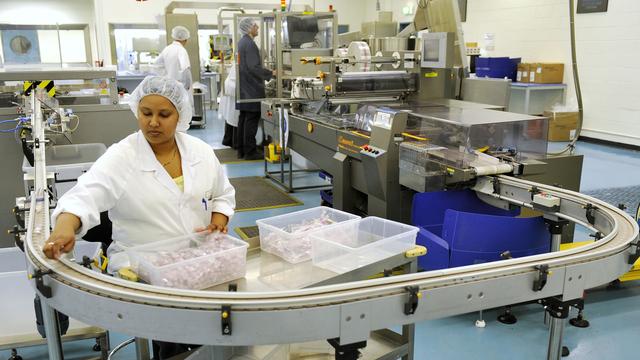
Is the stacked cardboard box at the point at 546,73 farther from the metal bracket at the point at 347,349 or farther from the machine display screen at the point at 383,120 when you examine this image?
the metal bracket at the point at 347,349

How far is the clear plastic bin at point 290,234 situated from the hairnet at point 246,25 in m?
4.60

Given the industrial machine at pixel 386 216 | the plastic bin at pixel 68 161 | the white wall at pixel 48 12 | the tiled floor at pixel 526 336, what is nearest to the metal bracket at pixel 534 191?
the industrial machine at pixel 386 216

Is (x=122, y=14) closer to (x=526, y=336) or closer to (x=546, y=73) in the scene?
(x=546, y=73)

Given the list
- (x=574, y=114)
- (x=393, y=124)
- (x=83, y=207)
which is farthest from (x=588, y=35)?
(x=83, y=207)

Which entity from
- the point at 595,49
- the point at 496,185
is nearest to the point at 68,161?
the point at 496,185

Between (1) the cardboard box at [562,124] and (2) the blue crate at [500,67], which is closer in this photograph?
(1) the cardboard box at [562,124]

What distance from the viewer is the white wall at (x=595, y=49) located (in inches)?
263

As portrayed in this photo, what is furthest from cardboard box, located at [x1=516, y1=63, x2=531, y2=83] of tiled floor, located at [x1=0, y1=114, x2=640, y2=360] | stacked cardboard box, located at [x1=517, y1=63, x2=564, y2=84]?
tiled floor, located at [x1=0, y1=114, x2=640, y2=360]

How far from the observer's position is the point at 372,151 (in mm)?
3209

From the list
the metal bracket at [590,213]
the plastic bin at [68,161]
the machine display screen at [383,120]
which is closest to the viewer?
the metal bracket at [590,213]

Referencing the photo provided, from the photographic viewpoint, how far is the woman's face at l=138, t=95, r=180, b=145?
5.42 ft

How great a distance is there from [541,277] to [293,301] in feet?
2.05

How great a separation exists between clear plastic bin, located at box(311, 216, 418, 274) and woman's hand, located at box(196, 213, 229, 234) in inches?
11.9

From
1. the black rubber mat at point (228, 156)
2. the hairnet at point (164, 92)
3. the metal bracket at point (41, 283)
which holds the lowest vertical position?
the black rubber mat at point (228, 156)
